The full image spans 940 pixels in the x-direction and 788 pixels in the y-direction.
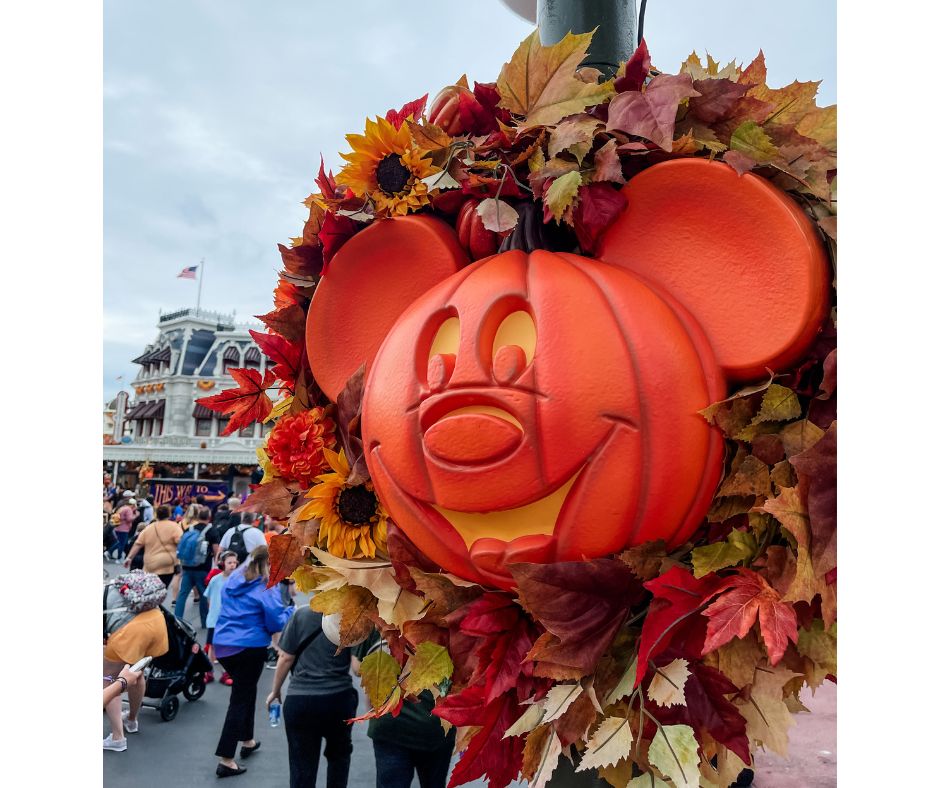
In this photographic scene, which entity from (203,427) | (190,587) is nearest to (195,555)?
(190,587)

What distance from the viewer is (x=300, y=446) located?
155cm

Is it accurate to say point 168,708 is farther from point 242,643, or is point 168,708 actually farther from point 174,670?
point 242,643

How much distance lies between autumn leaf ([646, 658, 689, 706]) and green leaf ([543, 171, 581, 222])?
75 cm

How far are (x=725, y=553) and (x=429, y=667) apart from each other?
0.58 metres

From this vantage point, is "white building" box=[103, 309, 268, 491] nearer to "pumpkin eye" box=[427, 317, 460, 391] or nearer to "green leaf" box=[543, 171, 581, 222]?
"pumpkin eye" box=[427, 317, 460, 391]

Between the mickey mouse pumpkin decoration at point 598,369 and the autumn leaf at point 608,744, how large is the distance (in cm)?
26

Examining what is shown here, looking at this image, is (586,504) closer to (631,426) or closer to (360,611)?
(631,426)

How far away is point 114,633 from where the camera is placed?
15.1ft

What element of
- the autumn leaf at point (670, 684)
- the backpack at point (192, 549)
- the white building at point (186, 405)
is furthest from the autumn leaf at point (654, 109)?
the white building at point (186, 405)

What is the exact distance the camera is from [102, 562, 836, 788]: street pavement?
12.9 feet

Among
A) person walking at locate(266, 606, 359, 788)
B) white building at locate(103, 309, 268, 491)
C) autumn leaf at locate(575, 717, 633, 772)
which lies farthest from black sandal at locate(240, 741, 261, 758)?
white building at locate(103, 309, 268, 491)

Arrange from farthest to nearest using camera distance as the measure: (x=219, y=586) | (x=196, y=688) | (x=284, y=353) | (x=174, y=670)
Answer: (x=196, y=688), (x=219, y=586), (x=174, y=670), (x=284, y=353)

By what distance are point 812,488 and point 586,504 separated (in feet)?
1.09

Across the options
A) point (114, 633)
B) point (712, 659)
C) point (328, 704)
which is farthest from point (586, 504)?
point (114, 633)
